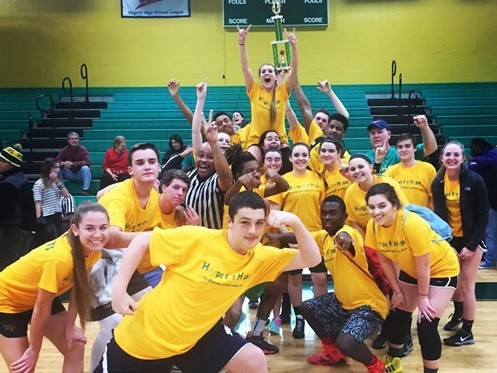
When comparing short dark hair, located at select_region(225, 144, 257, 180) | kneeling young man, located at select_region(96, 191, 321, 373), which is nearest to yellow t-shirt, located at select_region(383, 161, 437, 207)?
short dark hair, located at select_region(225, 144, 257, 180)

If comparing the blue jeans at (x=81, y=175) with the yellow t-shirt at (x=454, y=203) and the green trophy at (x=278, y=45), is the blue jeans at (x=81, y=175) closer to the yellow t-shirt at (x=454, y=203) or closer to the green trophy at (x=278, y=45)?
the green trophy at (x=278, y=45)

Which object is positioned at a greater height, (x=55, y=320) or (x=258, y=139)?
(x=258, y=139)

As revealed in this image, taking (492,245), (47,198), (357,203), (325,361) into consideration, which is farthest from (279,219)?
(47,198)

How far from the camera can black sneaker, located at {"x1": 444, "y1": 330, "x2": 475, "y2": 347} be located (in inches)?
188

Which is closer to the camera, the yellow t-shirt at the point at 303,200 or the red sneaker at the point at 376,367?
the red sneaker at the point at 376,367

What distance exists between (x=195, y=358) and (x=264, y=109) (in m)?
3.05

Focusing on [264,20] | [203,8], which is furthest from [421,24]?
[203,8]

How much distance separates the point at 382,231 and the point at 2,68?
11.8 metres

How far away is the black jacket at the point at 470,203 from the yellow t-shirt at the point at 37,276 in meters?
2.73

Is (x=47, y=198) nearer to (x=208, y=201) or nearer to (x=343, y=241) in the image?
(x=208, y=201)

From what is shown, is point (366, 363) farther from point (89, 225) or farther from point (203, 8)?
point (203, 8)

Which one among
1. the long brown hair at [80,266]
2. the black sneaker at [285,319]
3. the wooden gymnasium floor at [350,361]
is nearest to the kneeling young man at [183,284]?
the long brown hair at [80,266]

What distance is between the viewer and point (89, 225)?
10.4 ft

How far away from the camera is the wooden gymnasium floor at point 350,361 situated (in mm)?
4359
